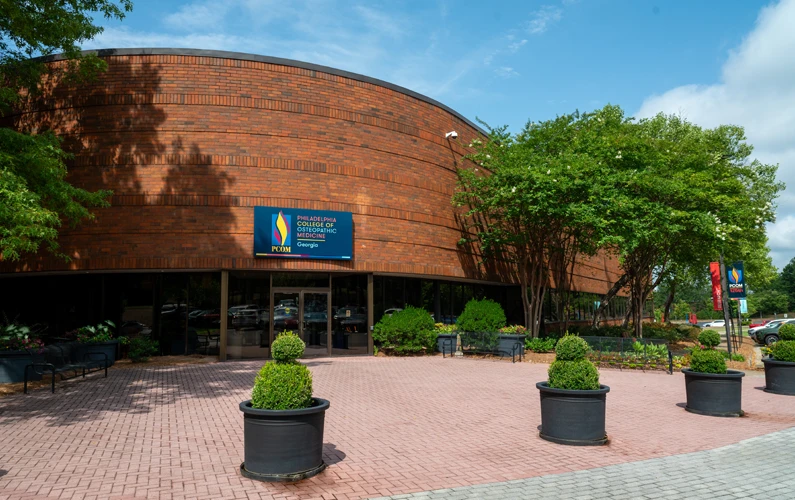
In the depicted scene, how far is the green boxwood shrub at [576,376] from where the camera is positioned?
7473mm

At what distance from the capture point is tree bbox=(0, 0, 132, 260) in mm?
11516

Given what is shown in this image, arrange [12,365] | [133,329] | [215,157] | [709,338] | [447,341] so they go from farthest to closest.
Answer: [447,341] < [133,329] < [215,157] < [709,338] < [12,365]

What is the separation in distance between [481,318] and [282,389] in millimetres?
14643

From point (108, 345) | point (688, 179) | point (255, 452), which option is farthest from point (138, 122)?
point (688, 179)

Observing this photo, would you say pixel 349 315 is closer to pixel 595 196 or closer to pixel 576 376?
pixel 595 196

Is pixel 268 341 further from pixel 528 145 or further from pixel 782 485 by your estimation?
pixel 782 485

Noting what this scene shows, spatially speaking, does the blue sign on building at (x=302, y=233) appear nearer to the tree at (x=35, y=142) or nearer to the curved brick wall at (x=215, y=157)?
the curved brick wall at (x=215, y=157)

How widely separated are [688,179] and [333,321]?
1476 centimetres

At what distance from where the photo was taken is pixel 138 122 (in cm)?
1766

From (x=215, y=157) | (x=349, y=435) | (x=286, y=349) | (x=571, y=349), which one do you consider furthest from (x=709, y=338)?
(x=215, y=157)

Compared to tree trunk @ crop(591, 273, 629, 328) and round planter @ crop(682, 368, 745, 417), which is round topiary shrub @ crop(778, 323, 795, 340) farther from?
tree trunk @ crop(591, 273, 629, 328)

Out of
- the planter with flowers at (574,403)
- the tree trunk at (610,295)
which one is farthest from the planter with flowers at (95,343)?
the tree trunk at (610,295)

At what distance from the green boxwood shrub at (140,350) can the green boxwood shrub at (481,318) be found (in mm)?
10609

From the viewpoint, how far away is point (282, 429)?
5793 mm
